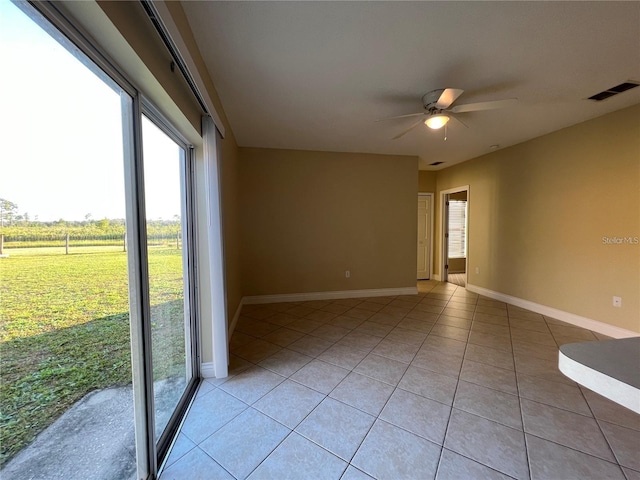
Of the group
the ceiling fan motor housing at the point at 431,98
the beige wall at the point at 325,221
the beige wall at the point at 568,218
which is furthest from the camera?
the beige wall at the point at 325,221

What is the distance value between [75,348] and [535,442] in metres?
2.31

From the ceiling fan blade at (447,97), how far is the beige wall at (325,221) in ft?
7.36

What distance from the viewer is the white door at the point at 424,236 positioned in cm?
586

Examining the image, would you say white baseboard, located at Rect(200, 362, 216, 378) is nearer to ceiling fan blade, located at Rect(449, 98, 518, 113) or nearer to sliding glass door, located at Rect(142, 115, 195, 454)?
sliding glass door, located at Rect(142, 115, 195, 454)

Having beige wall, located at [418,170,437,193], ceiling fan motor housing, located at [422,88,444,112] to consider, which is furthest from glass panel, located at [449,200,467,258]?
ceiling fan motor housing, located at [422,88,444,112]

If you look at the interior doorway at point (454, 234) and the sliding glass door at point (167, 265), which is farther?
the interior doorway at point (454, 234)

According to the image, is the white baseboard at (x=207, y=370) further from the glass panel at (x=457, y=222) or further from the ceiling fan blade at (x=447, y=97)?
the glass panel at (x=457, y=222)

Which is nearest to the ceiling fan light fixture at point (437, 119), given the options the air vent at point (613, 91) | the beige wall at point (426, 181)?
the air vent at point (613, 91)

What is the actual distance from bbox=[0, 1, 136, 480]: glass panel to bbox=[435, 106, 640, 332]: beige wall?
4.49m

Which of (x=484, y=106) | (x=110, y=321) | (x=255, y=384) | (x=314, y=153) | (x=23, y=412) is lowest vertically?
(x=255, y=384)

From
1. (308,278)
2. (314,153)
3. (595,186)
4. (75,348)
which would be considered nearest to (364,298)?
(308,278)

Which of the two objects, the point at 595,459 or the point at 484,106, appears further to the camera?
the point at 484,106

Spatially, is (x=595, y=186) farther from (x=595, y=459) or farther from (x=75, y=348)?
(x=75, y=348)

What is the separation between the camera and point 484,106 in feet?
6.96
